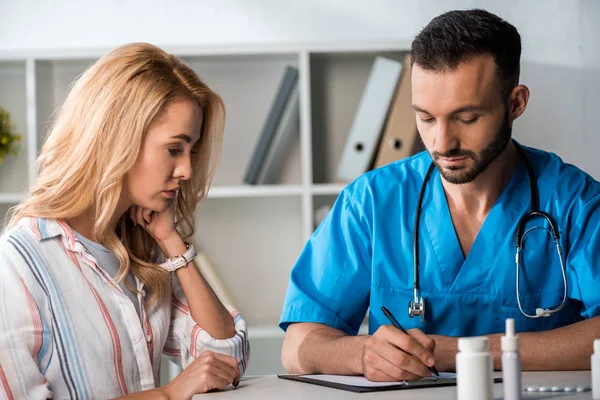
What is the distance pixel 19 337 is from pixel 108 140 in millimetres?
430

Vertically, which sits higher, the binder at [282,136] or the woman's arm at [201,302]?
the binder at [282,136]

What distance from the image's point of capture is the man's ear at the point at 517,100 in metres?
1.73

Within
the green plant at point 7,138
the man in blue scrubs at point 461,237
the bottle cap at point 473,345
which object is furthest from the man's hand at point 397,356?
the green plant at point 7,138

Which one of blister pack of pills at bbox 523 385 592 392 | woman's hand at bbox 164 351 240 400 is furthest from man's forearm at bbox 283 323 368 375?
blister pack of pills at bbox 523 385 592 392

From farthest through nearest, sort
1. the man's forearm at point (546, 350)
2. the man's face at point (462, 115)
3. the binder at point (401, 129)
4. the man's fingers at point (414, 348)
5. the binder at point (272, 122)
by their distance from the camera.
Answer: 1. the binder at point (272, 122)
2. the binder at point (401, 129)
3. the man's face at point (462, 115)
4. the man's forearm at point (546, 350)
5. the man's fingers at point (414, 348)

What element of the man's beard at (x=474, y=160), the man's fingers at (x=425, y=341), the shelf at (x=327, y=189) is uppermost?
the shelf at (x=327, y=189)

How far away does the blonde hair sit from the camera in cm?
159

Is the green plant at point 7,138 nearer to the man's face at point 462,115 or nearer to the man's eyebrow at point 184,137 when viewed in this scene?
the man's eyebrow at point 184,137

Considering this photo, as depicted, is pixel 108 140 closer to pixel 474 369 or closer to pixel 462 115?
pixel 462 115

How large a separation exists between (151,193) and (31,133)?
1334 mm

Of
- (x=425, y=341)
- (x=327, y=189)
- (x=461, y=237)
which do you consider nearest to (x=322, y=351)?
(x=425, y=341)

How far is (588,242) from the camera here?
1.70 metres

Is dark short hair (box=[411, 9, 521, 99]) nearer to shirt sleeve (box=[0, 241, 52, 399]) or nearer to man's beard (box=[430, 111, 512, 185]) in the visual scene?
man's beard (box=[430, 111, 512, 185])

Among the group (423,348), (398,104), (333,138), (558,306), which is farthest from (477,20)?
(333,138)
